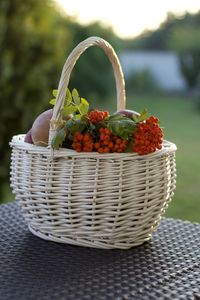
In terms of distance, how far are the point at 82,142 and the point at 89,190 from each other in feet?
0.30

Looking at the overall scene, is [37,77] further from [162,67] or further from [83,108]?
[162,67]

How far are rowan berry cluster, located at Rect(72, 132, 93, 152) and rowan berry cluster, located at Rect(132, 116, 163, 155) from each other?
0.28 feet

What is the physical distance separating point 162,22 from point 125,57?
16.6ft

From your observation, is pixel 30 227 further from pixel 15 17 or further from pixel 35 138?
pixel 15 17

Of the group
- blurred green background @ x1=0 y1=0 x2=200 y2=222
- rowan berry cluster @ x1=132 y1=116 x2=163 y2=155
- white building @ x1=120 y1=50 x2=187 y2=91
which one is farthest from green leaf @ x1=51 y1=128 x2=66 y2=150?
white building @ x1=120 y1=50 x2=187 y2=91

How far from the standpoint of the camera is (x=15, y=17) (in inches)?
123

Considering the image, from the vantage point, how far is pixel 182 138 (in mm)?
6324

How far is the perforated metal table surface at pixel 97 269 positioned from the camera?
83 centimetres

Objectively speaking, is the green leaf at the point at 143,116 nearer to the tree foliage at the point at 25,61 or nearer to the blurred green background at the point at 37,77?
the blurred green background at the point at 37,77

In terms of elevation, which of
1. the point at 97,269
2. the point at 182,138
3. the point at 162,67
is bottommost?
the point at 182,138

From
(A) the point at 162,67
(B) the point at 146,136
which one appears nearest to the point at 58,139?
(B) the point at 146,136

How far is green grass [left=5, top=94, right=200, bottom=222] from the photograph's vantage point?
3.77 m

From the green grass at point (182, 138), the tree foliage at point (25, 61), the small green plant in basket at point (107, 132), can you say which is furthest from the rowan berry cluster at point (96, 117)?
the tree foliage at point (25, 61)

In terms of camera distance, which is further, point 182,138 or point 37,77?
point 182,138
